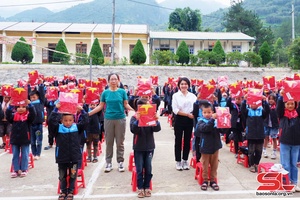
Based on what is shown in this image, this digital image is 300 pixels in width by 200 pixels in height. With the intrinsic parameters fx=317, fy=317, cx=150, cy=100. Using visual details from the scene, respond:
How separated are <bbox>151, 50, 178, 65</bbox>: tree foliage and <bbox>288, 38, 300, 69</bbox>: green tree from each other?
10094 millimetres

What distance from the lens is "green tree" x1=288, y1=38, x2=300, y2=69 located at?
26641mm

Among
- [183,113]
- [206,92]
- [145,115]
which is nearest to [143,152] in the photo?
[145,115]

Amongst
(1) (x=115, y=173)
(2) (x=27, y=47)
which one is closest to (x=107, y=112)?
(1) (x=115, y=173)

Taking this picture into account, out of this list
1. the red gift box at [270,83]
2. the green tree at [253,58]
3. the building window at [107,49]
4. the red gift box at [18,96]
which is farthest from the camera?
the building window at [107,49]

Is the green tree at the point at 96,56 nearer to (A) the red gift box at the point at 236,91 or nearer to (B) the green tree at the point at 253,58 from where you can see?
(B) the green tree at the point at 253,58

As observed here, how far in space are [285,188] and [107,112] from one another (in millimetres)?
3403

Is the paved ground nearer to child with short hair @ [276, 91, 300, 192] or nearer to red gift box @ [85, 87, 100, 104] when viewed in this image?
child with short hair @ [276, 91, 300, 192]

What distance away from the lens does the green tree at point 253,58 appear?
29.6 meters

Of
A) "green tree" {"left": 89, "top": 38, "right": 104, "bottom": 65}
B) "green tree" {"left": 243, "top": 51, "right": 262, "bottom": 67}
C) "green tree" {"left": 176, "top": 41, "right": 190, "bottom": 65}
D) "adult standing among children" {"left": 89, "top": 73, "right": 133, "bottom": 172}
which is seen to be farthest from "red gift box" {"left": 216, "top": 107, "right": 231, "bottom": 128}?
"green tree" {"left": 243, "top": 51, "right": 262, "bottom": 67}

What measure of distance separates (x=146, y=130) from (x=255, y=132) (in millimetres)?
2375

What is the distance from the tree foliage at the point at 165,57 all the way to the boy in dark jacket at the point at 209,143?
972 inches

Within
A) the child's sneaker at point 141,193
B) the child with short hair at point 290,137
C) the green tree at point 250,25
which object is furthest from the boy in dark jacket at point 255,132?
the green tree at point 250,25

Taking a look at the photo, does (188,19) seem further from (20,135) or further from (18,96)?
(20,135)

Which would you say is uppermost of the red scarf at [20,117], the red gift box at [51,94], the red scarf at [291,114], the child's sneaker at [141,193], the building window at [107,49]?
the building window at [107,49]
